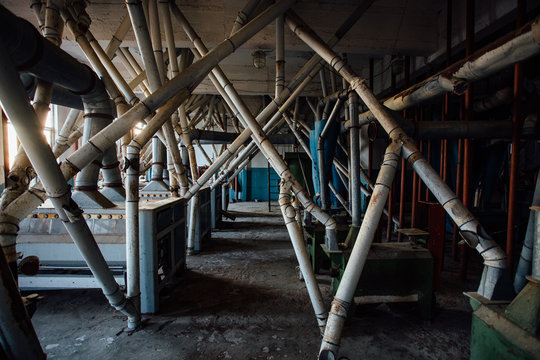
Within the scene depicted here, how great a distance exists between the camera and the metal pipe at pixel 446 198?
1.79 metres

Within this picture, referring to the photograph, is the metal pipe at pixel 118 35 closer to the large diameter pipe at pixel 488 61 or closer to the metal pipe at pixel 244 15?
the metal pipe at pixel 244 15

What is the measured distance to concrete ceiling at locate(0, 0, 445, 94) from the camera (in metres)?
4.25

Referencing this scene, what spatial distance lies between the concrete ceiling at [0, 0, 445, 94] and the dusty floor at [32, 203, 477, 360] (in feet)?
13.2

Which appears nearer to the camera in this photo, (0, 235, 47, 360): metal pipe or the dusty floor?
(0, 235, 47, 360): metal pipe

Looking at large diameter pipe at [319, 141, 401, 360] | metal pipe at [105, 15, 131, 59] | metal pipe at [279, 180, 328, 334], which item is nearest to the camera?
large diameter pipe at [319, 141, 401, 360]

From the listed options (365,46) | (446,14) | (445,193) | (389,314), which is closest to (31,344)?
(445,193)

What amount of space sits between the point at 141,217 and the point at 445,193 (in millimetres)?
3125

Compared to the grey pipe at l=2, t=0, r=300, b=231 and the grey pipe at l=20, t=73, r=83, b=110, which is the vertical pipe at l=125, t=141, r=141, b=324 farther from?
the grey pipe at l=20, t=73, r=83, b=110

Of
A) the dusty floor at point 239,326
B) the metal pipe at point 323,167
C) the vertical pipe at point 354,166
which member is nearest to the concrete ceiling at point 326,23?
the metal pipe at point 323,167

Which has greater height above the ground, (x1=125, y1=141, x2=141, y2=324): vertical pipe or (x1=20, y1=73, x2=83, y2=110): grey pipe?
(x1=20, y1=73, x2=83, y2=110): grey pipe

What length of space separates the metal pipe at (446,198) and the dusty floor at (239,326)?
1.24 meters

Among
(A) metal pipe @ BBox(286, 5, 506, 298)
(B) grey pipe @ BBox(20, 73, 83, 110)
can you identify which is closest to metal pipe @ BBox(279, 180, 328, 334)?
(A) metal pipe @ BBox(286, 5, 506, 298)

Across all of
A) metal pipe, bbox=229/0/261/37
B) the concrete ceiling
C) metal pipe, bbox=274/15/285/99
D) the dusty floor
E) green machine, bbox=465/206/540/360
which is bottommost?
the dusty floor

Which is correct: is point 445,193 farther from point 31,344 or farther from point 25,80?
point 25,80
